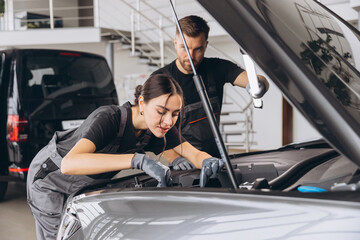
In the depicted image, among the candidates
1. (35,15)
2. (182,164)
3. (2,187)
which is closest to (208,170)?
(182,164)

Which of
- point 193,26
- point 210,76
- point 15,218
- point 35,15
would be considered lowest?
point 15,218

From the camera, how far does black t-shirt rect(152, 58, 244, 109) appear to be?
250 centimetres

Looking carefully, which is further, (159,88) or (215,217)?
(159,88)

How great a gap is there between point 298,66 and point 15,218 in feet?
12.7

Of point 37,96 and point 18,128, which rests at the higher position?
point 37,96

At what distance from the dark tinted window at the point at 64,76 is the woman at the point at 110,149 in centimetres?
236

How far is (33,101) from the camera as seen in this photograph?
412 cm

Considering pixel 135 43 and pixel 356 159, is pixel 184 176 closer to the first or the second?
pixel 356 159

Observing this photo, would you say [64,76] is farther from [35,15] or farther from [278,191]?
[35,15]

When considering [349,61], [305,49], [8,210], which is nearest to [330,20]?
[349,61]

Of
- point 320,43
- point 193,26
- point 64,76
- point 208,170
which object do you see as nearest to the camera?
point 320,43

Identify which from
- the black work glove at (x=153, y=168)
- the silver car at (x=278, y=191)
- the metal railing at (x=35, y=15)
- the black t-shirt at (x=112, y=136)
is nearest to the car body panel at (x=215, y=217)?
the silver car at (x=278, y=191)

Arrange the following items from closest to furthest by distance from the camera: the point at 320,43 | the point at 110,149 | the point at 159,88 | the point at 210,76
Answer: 1. the point at 320,43
2. the point at 159,88
3. the point at 110,149
4. the point at 210,76

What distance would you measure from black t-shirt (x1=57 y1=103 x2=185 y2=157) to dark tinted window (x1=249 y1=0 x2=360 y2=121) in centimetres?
86
